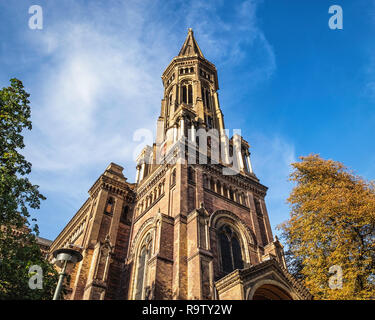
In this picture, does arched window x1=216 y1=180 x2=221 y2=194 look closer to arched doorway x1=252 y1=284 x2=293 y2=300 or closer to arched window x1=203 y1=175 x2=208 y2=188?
arched window x1=203 y1=175 x2=208 y2=188

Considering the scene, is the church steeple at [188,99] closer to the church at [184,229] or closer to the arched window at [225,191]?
the church at [184,229]

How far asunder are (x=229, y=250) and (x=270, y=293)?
4.17m

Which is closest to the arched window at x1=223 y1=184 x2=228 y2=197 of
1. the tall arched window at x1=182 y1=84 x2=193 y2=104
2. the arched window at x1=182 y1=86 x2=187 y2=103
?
the tall arched window at x1=182 y1=84 x2=193 y2=104

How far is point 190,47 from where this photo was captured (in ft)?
158

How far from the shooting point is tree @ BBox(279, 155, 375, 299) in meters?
15.0

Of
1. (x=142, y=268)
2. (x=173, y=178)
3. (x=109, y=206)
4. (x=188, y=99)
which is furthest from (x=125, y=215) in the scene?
(x=188, y=99)

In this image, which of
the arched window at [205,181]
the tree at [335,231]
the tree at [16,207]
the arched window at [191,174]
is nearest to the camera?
the tree at [16,207]

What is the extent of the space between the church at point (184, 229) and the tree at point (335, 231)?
265cm

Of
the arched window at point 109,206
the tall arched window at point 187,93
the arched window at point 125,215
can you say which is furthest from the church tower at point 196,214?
the arched window at point 109,206

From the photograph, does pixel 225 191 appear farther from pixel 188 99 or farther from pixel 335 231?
pixel 188 99

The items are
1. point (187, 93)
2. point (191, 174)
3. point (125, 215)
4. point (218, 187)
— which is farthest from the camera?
point (187, 93)

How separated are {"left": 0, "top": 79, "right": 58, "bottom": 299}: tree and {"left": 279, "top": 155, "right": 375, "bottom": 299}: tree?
519 inches

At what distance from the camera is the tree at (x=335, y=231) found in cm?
1501

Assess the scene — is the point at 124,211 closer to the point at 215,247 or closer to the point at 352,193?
the point at 215,247
